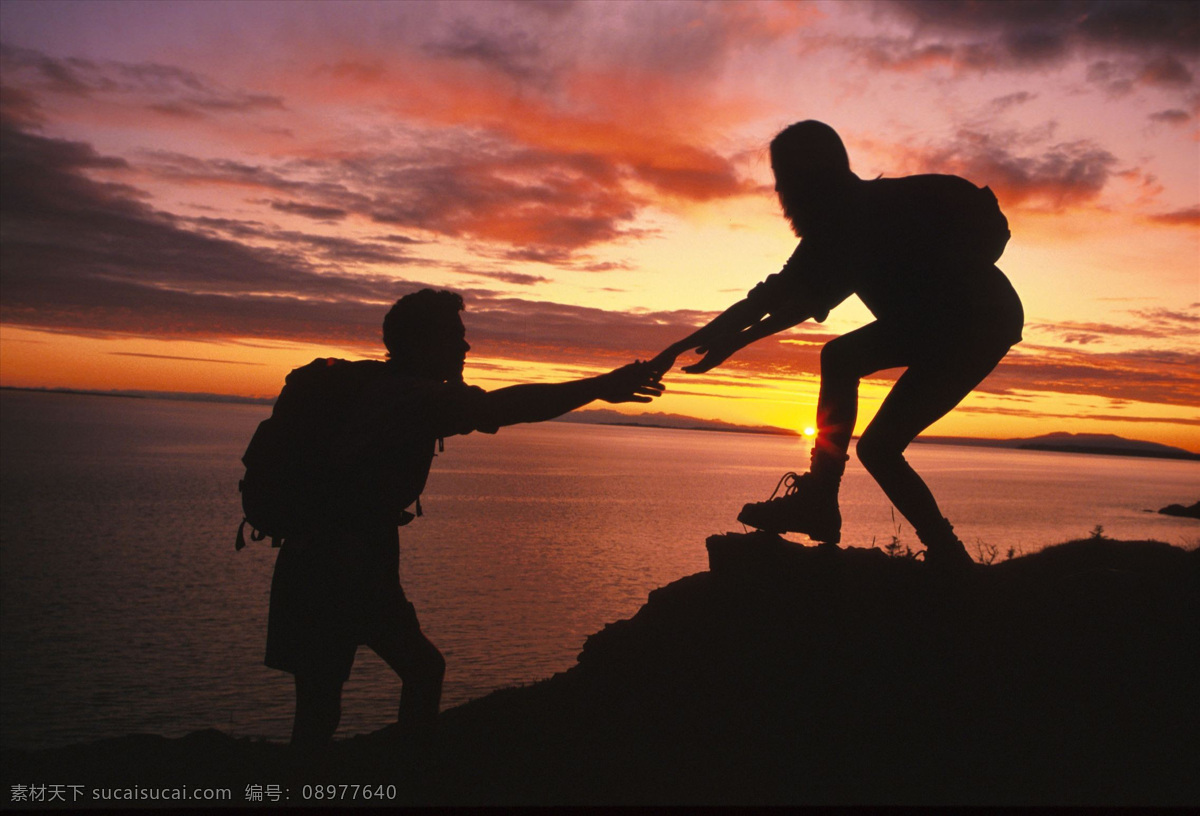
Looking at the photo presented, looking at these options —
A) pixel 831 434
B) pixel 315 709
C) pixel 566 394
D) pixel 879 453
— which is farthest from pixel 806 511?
pixel 315 709

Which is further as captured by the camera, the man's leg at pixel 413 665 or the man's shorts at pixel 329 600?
the man's leg at pixel 413 665

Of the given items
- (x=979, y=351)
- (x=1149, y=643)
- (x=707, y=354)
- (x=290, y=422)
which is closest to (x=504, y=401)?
(x=290, y=422)

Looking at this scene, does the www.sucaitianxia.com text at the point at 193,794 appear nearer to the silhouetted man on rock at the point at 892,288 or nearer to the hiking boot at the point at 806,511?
the hiking boot at the point at 806,511

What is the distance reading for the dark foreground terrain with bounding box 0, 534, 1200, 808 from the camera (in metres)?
4.27

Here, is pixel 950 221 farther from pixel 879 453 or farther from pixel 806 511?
pixel 806 511

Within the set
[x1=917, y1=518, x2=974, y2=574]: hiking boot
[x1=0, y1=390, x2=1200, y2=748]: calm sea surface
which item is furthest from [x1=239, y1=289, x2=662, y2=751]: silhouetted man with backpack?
[x1=0, y1=390, x2=1200, y2=748]: calm sea surface

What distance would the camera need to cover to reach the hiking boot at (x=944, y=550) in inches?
182

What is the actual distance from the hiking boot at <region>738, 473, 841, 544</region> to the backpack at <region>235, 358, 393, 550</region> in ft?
8.05

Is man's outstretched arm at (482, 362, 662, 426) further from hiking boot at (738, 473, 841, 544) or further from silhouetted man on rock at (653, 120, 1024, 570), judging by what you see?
hiking boot at (738, 473, 841, 544)

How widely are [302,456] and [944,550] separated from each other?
368 cm

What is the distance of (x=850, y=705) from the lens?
476 centimetres

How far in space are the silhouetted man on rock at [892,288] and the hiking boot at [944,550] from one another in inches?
8.2

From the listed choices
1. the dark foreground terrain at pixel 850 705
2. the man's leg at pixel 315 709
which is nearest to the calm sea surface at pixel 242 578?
the dark foreground terrain at pixel 850 705

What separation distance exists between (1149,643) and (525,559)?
3352cm
